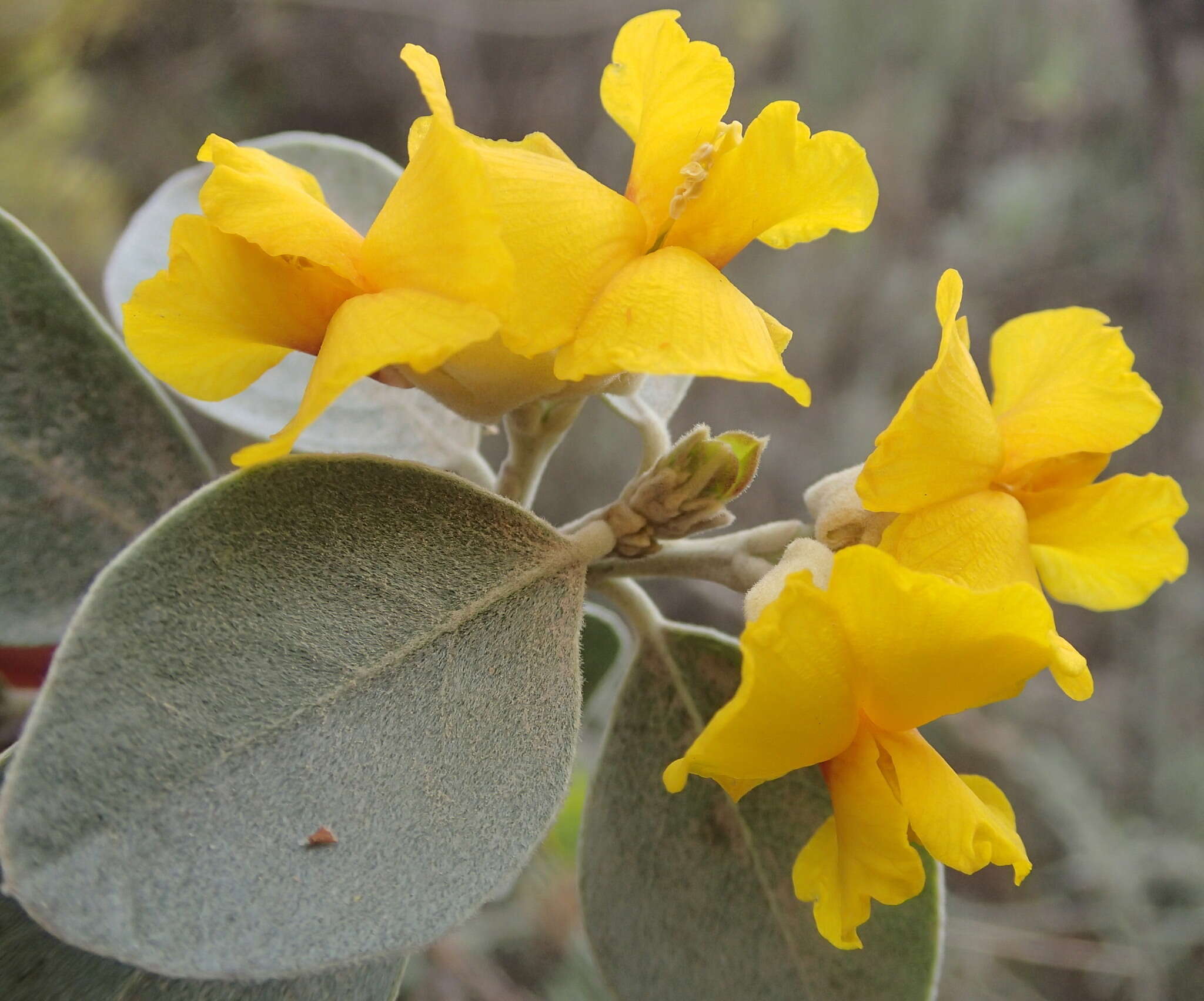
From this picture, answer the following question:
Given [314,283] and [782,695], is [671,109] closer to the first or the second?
[314,283]

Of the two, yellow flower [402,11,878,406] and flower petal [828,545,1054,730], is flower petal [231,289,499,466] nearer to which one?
yellow flower [402,11,878,406]

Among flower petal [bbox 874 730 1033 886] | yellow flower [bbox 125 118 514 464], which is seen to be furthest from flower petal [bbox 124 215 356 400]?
flower petal [bbox 874 730 1033 886]

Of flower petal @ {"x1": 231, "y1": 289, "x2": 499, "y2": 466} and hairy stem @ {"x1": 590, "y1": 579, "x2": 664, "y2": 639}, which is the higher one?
flower petal @ {"x1": 231, "y1": 289, "x2": 499, "y2": 466}

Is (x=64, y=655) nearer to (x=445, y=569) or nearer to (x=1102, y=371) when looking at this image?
(x=445, y=569)

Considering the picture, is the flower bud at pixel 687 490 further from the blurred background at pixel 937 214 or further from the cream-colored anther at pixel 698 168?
the blurred background at pixel 937 214

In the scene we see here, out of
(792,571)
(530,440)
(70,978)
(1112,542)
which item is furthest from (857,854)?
(70,978)

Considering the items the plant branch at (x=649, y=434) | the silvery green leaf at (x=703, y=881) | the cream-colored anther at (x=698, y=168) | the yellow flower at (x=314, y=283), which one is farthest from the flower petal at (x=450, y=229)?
the silvery green leaf at (x=703, y=881)
